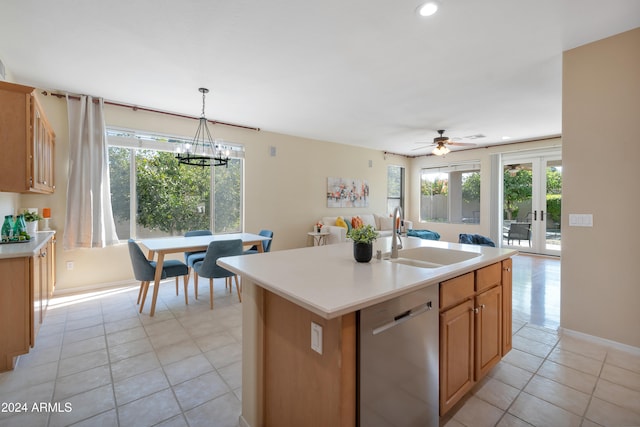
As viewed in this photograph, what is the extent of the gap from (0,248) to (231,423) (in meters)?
2.22

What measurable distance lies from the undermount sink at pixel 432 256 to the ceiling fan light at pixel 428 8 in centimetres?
177

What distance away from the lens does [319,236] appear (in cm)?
595

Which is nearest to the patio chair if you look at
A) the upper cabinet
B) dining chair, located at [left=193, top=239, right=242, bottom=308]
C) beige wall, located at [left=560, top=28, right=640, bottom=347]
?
beige wall, located at [left=560, top=28, right=640, bottom=347]

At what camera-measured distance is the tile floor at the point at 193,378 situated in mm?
1645

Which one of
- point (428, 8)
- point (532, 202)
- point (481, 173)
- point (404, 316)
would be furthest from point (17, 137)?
point (532, 202)

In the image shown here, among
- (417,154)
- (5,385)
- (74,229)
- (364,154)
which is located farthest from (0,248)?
(417,154)

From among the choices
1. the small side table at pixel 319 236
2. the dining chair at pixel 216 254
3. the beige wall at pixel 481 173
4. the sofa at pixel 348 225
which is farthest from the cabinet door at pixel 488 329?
the beige wall at pixel 481 173

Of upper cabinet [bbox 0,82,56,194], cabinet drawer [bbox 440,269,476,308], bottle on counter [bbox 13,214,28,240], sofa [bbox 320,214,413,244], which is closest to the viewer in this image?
cabinet drawer [bbox 440,269,476,308]

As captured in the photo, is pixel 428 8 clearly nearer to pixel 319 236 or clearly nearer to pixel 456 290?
pixel 456 290

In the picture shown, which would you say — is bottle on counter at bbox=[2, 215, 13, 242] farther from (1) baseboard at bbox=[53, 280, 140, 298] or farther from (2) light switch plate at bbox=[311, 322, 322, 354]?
(2) light switch plate at bbox=[311, 322, 322, 354]

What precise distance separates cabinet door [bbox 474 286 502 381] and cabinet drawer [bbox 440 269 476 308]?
6.1 inches

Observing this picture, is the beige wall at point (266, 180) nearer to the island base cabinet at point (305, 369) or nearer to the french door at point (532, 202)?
the french door at point (532, 202)

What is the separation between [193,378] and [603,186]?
11.9ft

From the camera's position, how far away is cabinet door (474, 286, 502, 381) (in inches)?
69.2
